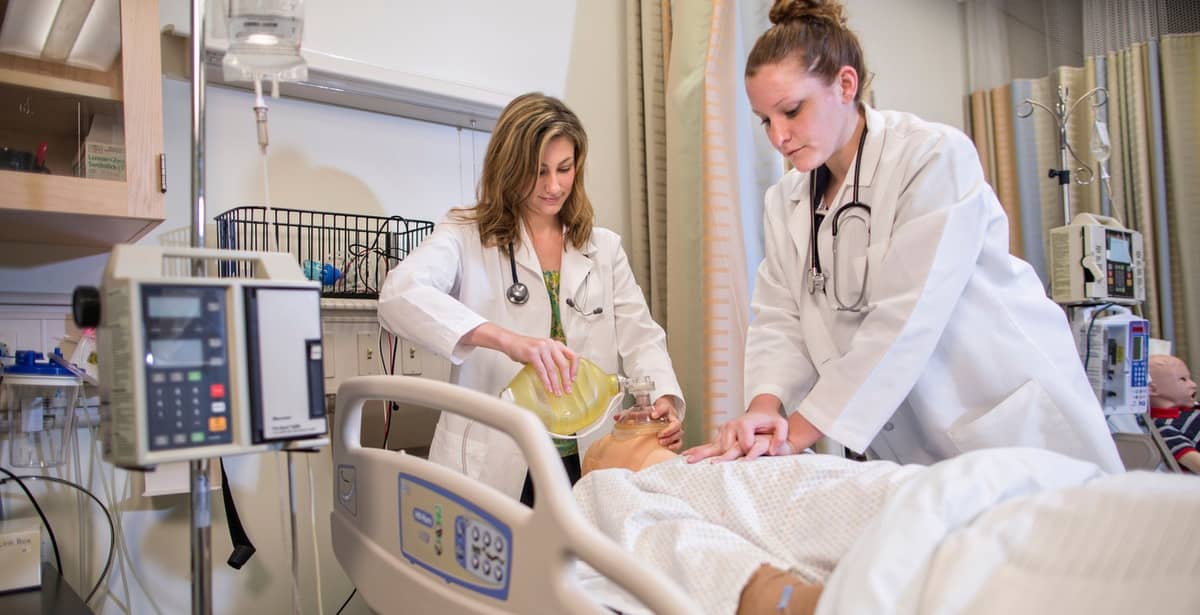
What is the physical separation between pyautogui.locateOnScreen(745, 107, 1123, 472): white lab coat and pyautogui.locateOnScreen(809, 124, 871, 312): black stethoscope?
0.5 inches

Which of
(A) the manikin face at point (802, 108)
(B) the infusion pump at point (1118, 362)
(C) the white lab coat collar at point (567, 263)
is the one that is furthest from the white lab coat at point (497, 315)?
(B) the infusion pump at point (1118, 362)

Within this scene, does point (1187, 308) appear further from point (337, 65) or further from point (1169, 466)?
point (337, 65)

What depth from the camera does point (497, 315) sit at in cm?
187

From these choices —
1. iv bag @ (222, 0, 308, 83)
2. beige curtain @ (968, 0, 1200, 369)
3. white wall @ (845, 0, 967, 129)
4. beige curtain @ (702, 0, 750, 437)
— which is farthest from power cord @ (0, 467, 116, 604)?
beige curtain @ (968, 0, 1200, 369)

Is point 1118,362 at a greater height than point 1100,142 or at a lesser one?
lesser

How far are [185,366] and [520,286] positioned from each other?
3.43 feet

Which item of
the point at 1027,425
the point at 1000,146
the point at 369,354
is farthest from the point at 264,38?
the point at 1000,146

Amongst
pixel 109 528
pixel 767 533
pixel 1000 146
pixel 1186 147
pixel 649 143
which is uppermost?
pixel 1000 146

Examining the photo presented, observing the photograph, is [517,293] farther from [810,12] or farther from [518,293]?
[810,12]

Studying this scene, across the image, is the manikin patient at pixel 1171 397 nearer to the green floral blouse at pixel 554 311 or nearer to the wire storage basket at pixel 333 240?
the green floral blouse at pixel 554 311

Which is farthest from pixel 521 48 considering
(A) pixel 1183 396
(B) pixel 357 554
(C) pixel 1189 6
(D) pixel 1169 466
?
(C) pixel 1189 6

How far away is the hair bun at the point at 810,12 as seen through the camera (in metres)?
1.52

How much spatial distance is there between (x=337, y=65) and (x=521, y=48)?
2.19ft

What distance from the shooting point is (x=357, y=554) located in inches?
43.9
